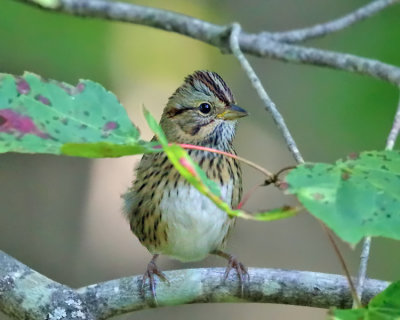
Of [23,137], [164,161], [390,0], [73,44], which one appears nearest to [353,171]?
[23,137]

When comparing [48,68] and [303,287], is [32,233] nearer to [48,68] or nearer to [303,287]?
[48,68]

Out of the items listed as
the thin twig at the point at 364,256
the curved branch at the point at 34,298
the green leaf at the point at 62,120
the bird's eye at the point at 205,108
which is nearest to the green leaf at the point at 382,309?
the thin twig at the point at 364,256

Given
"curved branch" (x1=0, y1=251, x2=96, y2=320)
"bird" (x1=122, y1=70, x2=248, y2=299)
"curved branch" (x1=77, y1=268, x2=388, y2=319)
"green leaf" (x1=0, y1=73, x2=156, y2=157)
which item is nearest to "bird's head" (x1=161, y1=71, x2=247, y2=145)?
"bird" (x1=122, y1=70, x2=248, y2=299)

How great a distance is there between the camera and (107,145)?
68.9 inches

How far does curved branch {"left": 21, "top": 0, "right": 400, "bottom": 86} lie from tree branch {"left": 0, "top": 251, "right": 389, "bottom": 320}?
1.19m

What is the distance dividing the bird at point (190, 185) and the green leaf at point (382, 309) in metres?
1.71

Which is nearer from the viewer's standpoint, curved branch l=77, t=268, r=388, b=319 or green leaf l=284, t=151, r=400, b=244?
green leaf l=284, t=151, r=400, b=244

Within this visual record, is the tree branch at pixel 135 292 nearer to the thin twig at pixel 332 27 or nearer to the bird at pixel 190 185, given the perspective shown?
the bird at pixel 190 185

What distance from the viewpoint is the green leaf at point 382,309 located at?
185cm

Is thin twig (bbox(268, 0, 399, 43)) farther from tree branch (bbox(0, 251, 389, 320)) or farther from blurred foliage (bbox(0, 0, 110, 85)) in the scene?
tree branch (bbox(0, 251, 389, 320))

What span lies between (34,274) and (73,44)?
6.40 feet

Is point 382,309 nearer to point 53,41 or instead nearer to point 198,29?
point 198,29

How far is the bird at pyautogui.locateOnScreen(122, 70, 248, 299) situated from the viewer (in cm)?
375

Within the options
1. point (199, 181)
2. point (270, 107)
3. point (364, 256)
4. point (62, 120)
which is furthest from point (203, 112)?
point (199, 181)
